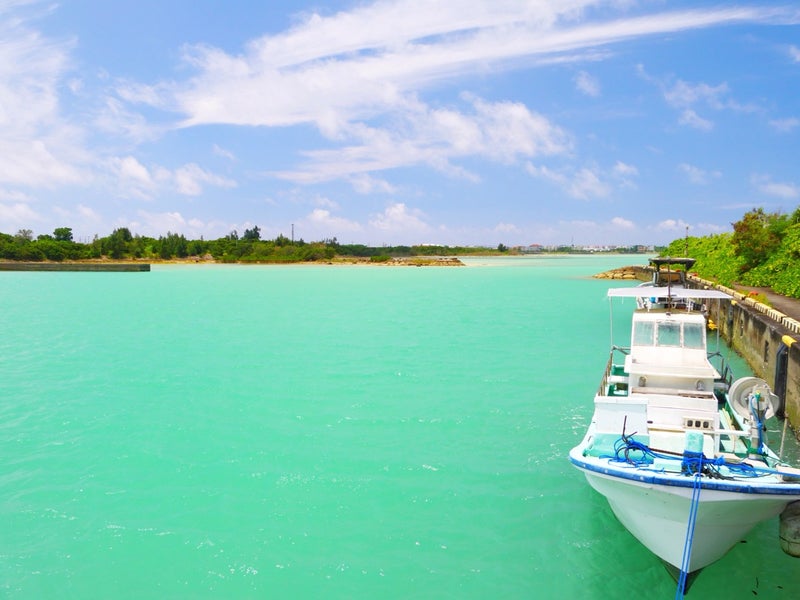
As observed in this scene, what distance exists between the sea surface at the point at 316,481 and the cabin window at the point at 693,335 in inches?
139

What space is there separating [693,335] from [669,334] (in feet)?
1.69

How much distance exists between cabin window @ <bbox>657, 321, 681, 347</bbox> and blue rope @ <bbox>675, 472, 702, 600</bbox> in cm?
667

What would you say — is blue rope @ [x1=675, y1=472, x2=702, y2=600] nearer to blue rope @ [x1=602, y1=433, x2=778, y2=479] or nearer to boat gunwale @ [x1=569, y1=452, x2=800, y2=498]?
boat gunwale @ [x1=569, y1=452, x2=800, y2=498]

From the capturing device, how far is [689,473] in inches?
317

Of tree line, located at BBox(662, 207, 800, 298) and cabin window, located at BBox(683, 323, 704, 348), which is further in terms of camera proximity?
Result: tree line, located at BBox(662, 207, 800, 298)

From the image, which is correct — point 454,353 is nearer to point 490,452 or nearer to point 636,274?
point 490,452

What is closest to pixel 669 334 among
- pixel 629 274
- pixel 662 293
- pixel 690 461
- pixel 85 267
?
pixel 662 293

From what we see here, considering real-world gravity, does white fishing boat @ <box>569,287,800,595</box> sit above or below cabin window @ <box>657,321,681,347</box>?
below

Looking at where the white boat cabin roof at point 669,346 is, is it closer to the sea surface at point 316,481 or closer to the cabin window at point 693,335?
the cabin window at point 693,335

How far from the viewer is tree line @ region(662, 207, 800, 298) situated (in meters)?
33.5

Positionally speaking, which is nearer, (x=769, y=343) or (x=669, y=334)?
(x=669, y=334)

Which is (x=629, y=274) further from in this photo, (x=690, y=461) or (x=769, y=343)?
(x=690, y=461)

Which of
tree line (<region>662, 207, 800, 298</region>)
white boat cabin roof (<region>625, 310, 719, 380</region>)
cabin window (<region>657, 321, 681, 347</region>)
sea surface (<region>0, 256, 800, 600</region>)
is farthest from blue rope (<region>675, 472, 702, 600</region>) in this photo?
tree line (<region>662, 207, 800, 298</region>)

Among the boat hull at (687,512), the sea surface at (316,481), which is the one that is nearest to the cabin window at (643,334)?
the sea surface at (316,481)
